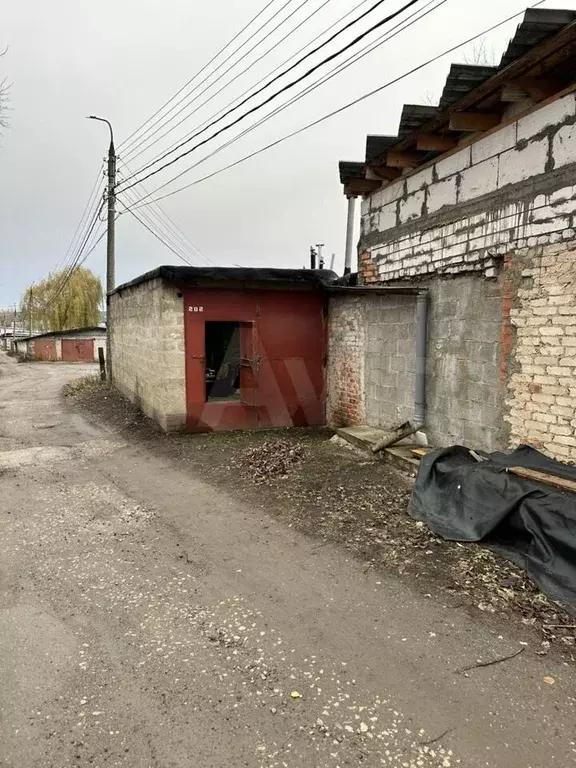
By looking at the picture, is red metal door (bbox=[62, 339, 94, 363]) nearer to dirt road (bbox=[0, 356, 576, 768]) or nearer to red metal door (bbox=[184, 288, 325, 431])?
Answer: red metal door (bbox=[184, 288, 325, 431])

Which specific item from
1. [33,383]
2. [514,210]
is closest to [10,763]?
[514,210]

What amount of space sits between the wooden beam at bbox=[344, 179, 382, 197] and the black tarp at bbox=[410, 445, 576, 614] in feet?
13.6

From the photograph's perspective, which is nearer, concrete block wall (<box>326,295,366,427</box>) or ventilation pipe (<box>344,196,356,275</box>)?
concrete block wall (<box>326,295,366,427</box>)

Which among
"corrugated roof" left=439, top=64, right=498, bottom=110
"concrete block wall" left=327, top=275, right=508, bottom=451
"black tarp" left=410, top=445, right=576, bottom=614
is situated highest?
"corrugated roof" left=439, top=64, right=498, bottom=110

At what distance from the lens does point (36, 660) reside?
2584 millimetres

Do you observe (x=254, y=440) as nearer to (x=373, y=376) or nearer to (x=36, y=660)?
(x=373, y=376)

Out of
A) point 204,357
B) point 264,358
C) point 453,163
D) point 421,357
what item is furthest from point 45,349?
point 453,163

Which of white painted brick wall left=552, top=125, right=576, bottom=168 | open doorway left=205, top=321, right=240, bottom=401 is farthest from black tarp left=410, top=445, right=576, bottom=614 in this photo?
open doorway left=205, top=321, right=240, bottom=401

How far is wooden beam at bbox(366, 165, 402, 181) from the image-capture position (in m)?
6.49

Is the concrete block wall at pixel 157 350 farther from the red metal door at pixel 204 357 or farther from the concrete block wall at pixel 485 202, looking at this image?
the concrete block wall at pixel 485 202

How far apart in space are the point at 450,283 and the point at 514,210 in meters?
1.09

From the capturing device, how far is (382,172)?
661cm

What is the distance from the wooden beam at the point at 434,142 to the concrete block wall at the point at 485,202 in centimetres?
12

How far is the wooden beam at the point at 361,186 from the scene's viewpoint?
6941mm
